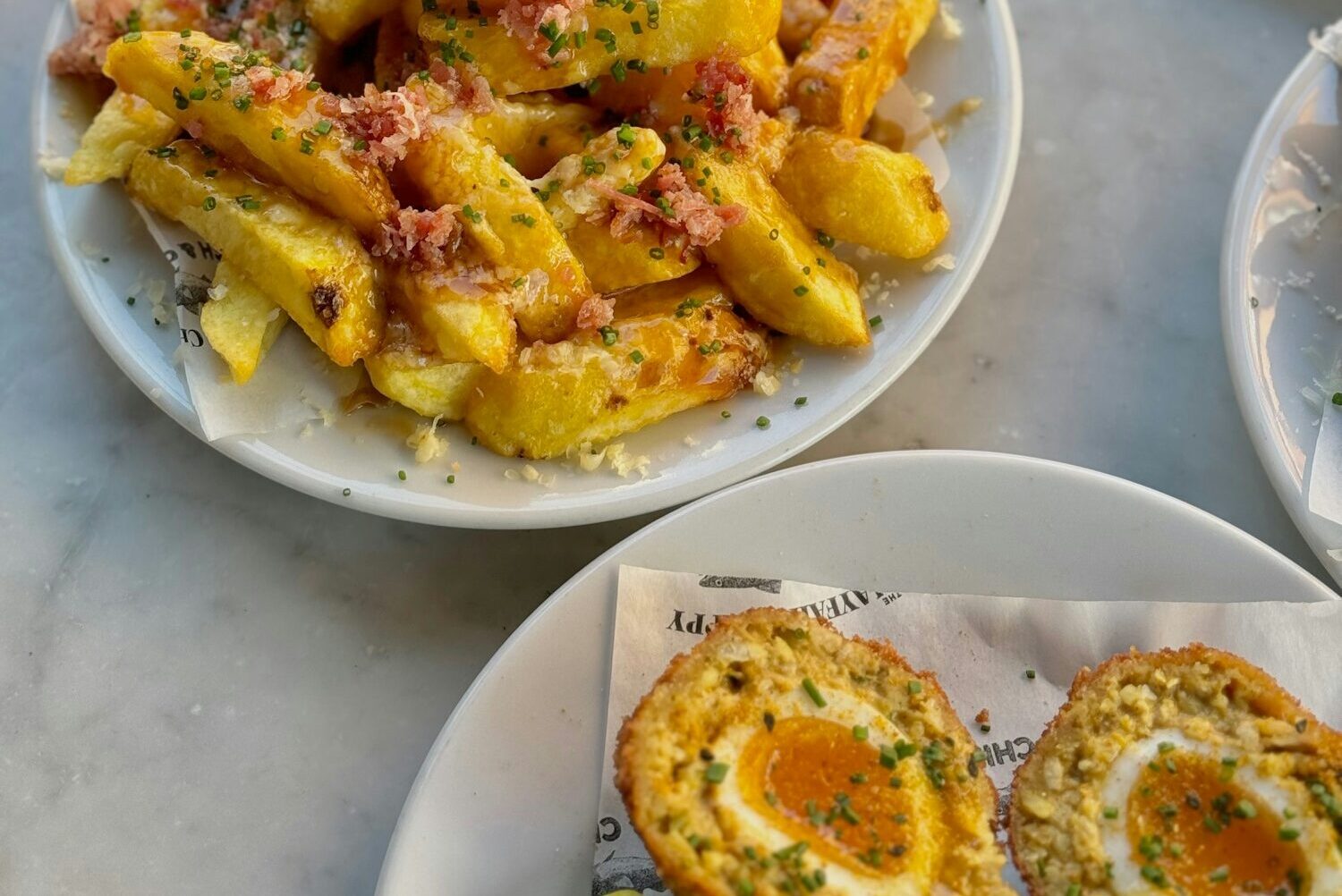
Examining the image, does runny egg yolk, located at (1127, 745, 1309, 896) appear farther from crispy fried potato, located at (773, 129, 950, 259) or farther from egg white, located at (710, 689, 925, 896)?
crispy fried potato, located at (773, 129, 950, 259)

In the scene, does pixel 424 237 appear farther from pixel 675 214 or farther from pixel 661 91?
pixel 661 91

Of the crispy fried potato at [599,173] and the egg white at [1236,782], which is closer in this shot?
the egg white at [1236,782]

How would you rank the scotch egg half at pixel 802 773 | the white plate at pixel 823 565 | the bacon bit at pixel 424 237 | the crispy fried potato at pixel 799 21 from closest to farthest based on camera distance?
1. the scotch egg half at pixel 802 773
2. the white plate at pixel 823 565
3. the bacon bit at pixel 424 237
4. the crispy fried potato at pixel 799 21

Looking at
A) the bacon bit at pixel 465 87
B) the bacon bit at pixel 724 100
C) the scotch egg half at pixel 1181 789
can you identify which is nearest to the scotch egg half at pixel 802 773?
the scotch egg half at pixel 1181 789

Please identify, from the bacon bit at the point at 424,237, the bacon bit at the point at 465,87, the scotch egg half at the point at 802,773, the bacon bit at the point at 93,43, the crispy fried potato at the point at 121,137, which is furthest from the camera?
the bacon bit at the point at 93,43

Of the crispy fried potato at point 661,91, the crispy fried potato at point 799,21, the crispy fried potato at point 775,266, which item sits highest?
the crispy fried potato at point 799,21

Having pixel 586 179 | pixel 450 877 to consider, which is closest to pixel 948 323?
pixel 586 179

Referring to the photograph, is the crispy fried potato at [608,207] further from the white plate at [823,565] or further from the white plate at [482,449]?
the white plate at [823,565]
